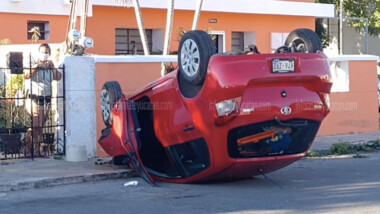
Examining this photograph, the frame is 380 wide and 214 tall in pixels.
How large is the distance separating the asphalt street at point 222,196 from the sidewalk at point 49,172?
16cm

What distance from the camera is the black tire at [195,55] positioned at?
9172mm

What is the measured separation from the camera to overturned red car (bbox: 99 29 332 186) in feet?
29.4

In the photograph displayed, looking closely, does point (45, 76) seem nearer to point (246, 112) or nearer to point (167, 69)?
point (167, 69)

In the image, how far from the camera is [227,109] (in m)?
8.94

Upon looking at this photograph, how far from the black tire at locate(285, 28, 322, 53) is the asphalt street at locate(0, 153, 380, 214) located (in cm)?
199

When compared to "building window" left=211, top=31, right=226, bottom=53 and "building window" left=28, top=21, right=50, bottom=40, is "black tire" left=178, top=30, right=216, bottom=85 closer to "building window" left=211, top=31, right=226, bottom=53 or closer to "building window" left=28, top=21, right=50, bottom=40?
"building window" left=28, top=21, right=50, bottom=40

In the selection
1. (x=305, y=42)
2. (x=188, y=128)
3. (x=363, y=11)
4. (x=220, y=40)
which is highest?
(x=363, y=11)

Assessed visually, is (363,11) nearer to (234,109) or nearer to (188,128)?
(188,128)

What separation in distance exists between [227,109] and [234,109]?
3.6 inches

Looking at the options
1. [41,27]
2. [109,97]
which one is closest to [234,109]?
[109,97]

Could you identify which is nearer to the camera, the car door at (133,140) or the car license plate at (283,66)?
the car license plate at (283,66)

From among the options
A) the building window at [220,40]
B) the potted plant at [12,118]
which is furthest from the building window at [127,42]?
the potted plant at [12,118]

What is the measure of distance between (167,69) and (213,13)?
727 centimetres

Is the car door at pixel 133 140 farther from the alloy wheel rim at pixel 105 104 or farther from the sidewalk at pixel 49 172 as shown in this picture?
the sidewalk at pixel 49 172
